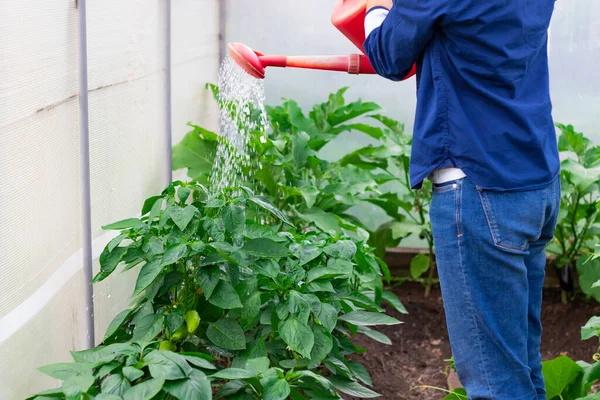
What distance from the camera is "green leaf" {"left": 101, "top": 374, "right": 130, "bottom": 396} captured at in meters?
1.31

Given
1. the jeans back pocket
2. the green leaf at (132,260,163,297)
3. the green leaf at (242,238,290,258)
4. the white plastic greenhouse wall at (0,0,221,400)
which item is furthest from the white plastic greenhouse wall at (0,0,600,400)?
the jeans back pocket

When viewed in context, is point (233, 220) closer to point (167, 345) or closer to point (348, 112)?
point (167, 345)

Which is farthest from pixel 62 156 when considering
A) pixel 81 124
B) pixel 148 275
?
pixel 148 275

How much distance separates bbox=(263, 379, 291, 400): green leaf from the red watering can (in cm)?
68

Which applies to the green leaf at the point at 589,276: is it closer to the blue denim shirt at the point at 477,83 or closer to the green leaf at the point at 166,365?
the blue denim shirt at the point at 477,83

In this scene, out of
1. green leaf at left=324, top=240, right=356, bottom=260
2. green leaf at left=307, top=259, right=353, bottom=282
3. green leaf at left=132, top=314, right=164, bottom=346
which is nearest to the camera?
green leaf at left=132, top=314, right=164, bottom=346

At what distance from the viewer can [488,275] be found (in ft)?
4.99

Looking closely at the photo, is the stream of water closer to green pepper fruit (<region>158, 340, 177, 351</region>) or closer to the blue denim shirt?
green pepper fruit (<region>158, 340, 177, 351</region>)

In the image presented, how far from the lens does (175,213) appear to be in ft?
5.77

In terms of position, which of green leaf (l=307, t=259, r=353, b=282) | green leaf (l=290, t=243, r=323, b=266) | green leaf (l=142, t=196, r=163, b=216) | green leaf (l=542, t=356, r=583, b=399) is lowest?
green leaf (l=542, t=356, r=583, b=399)

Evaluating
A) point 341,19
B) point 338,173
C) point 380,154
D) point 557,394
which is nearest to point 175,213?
point 341,19

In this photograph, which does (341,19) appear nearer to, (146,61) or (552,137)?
(552,137)

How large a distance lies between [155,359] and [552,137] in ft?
2.95

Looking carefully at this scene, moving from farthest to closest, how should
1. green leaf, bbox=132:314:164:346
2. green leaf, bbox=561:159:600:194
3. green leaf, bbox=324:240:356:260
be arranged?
green leaf, bbox=561:159:600:194, green leaf, bbox=324:240:356:260, green leaf, bbox=132:314:164:346
